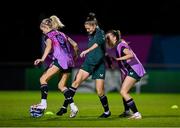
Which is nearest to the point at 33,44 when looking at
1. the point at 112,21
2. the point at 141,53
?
the point at 112,21

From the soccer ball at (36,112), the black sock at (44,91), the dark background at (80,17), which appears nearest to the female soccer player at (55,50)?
the black sock at (44,91)

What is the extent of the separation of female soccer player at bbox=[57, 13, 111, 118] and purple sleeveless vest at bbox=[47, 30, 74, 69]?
0.45 metres

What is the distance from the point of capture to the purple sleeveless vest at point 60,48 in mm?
15625

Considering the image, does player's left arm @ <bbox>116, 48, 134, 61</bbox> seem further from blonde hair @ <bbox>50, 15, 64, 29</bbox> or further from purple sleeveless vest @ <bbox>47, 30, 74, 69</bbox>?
blonde hair @ <bbox>50, 15, 64, 29</bbox>

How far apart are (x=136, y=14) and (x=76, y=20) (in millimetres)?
4217

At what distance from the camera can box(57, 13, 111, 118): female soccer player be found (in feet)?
51.4

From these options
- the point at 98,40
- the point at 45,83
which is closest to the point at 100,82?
the point at 98,40

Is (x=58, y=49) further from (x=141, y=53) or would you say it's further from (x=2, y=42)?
(x=2, y=42)

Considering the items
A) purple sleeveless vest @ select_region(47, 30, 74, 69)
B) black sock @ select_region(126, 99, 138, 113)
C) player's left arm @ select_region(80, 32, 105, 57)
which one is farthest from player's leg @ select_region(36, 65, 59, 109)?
black sock @ select_region(126, 99, 138, 113)

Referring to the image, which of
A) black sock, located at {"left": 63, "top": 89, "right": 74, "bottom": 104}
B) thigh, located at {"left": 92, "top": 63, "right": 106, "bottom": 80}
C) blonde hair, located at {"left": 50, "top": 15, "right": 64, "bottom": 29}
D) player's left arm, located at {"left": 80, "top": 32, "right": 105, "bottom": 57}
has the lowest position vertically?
black sock, located at {"left": 63, "top": 89, "right": 74, "bottom": 104}

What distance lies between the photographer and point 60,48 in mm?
15711

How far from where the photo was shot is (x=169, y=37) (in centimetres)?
3275

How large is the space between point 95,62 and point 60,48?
0.90 m

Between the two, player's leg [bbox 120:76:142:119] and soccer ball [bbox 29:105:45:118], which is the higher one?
player's leg [bbox 120:76:142:119]
